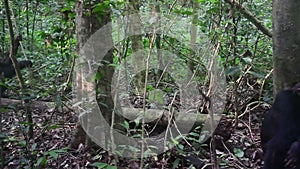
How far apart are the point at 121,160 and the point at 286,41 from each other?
159 cm

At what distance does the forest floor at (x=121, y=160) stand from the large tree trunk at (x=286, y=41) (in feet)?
2.25

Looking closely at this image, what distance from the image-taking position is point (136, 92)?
4762mm

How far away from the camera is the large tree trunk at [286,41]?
8.65ft

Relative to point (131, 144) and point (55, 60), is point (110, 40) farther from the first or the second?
point (55, 60)

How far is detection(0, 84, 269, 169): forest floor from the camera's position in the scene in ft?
9.52

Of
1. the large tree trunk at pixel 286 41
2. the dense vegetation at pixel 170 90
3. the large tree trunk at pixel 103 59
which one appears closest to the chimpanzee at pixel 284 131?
the large tree trunk at pixel 286 41

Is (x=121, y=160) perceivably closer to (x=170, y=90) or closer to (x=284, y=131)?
(x=170, y=90)

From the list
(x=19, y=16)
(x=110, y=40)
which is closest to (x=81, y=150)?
(x=110, y=40)

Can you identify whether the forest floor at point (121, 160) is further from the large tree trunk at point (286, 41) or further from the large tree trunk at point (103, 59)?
the large tree trunk at point (286, 41)

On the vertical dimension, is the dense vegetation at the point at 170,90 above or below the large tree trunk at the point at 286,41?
below

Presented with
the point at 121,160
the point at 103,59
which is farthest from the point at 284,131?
the point at 103,59

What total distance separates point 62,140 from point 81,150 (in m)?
0.54

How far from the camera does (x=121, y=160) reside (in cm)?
306

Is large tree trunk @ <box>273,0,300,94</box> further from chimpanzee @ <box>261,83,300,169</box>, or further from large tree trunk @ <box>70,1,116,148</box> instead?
large tree trunk @ <box>70,1,116,148</box>
